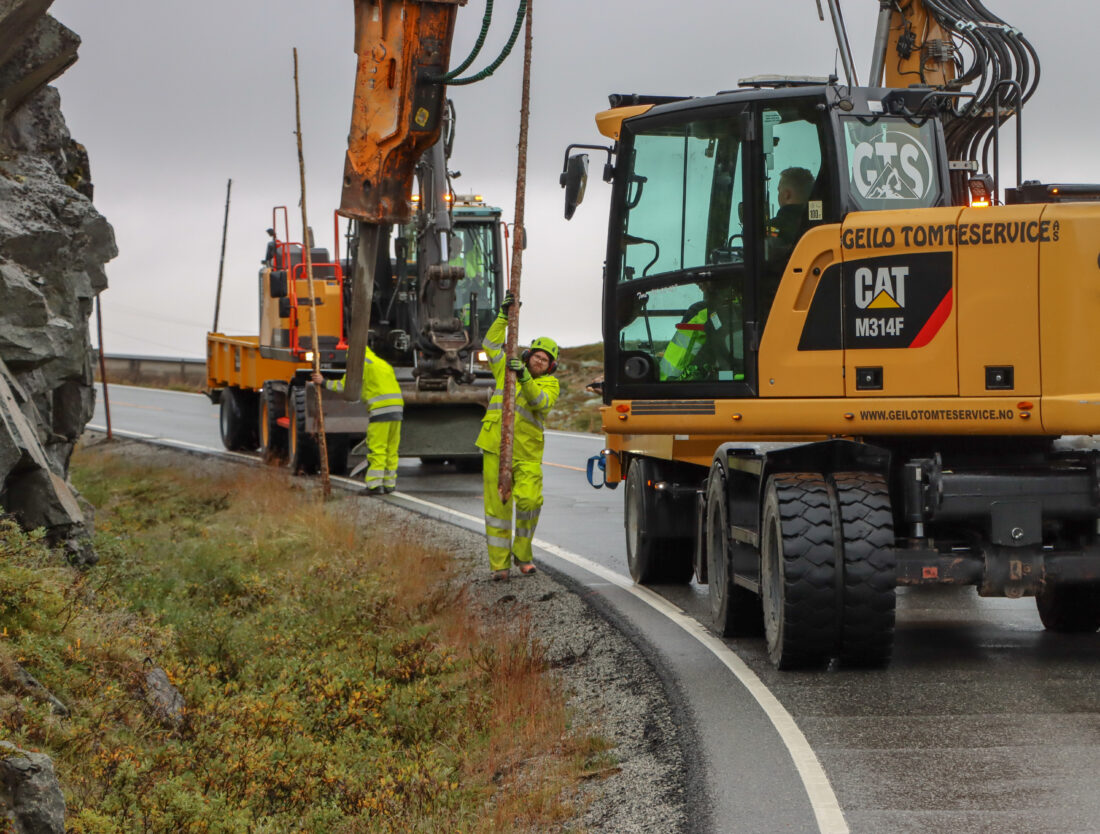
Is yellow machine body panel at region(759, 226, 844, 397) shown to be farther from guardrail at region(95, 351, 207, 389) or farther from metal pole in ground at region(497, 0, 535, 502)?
guardrail at region(95, 351, 207, 389)

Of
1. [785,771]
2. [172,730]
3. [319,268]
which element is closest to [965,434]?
[785,771]

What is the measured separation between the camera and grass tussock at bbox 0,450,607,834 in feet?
22.5

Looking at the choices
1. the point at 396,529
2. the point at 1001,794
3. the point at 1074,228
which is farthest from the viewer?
the point at 396,529

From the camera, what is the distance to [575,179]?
928 centimetres

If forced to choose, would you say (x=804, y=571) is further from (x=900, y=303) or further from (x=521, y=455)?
(x=521, y=455)

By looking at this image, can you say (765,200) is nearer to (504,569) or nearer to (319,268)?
(504,569)

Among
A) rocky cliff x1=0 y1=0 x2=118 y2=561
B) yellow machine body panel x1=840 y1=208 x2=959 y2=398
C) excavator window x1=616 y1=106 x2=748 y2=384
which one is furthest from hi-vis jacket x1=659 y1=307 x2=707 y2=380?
rocky cliff x1=0 y1=0 x2=118 y2=561

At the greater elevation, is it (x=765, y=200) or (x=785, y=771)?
(x=765, y=200)

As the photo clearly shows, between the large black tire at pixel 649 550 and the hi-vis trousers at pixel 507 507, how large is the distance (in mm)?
820

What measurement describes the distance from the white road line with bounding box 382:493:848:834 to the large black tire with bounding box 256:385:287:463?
10502mm

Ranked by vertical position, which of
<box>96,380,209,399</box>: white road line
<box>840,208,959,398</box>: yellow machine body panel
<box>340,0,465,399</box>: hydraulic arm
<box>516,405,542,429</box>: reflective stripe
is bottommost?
<box>96,380,209,399</box>: white road line

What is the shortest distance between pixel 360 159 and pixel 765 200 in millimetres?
4072

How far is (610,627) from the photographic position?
33.8 ft

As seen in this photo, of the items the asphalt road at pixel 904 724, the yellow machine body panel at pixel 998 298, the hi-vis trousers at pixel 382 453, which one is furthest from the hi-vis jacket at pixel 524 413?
the hi-vis trousers at pixel 382 453
